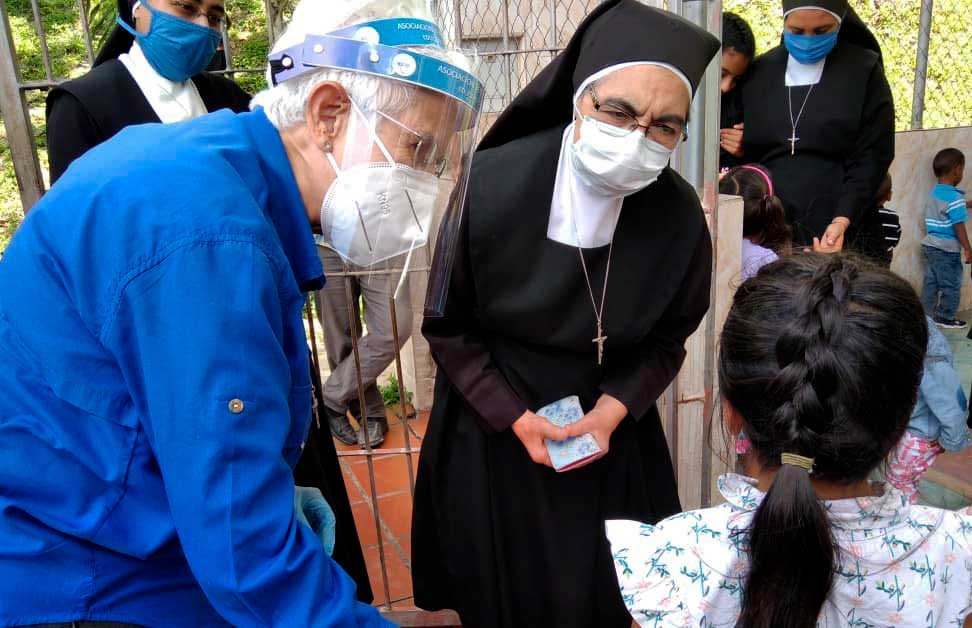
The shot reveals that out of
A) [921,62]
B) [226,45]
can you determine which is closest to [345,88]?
[226,45]

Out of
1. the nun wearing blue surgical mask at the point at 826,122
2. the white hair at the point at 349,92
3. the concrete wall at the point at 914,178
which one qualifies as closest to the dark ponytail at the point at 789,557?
the white hair at the point at 349,92

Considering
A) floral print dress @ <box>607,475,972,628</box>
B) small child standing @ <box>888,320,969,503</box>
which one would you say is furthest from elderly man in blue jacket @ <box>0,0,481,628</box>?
small child standing @ <box>888,320,969,503</box>

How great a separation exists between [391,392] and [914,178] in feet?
15.4

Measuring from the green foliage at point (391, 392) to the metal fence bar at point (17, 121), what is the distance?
2380mm

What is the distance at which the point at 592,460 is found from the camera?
1.86 metres

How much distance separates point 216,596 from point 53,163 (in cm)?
174

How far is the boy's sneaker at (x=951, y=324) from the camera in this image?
230 inches

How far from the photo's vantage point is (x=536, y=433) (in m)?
1.84

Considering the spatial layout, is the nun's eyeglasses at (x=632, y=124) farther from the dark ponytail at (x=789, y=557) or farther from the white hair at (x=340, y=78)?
the dark ponytail at (x=789, y=557)

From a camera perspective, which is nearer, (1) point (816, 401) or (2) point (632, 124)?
(1) point (816, 401)

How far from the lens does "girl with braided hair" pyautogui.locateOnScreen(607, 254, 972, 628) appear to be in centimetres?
112

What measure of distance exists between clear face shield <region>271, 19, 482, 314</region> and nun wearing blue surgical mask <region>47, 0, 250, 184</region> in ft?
4.38

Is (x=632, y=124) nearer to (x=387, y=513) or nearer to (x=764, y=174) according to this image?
(x=764, y=174)

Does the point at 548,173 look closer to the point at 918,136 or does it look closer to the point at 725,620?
the point at 725,620
